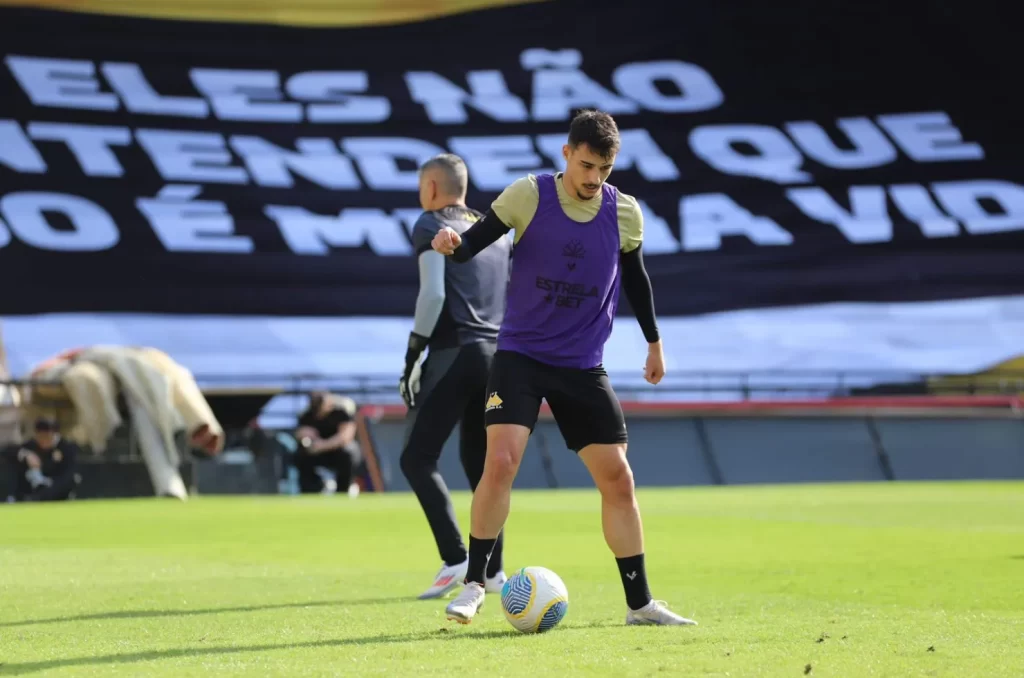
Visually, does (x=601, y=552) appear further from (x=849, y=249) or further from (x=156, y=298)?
(x=849, y=249)

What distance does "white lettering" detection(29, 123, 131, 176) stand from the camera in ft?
96.2

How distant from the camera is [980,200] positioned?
104 ft

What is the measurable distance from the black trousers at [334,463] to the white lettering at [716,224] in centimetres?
1383

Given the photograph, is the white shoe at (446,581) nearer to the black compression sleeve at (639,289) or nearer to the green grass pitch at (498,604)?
the green grass pitch at (498,604)

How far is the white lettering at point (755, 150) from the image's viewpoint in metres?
31.8

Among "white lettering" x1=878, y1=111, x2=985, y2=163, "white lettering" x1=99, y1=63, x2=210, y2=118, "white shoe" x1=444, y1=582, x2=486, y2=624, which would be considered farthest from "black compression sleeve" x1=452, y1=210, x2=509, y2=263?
"white lettering" x1=878, y1=111, x2=985, y2=163

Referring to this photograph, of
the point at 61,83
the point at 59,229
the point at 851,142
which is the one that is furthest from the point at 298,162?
the point at 851,142

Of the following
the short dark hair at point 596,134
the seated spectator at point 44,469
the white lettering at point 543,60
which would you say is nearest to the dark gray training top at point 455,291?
the short dark hair at point 596,134

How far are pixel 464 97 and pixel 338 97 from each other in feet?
9.17

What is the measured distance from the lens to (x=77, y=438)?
18578 mm

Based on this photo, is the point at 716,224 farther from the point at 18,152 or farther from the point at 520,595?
the point at 520,595

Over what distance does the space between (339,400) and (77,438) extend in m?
3.41

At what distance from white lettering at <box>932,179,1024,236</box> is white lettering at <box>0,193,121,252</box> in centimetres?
1794

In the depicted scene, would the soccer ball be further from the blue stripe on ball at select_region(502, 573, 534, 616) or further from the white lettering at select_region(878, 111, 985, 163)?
the white lettering at select_region(878, 111, 985, 163)
